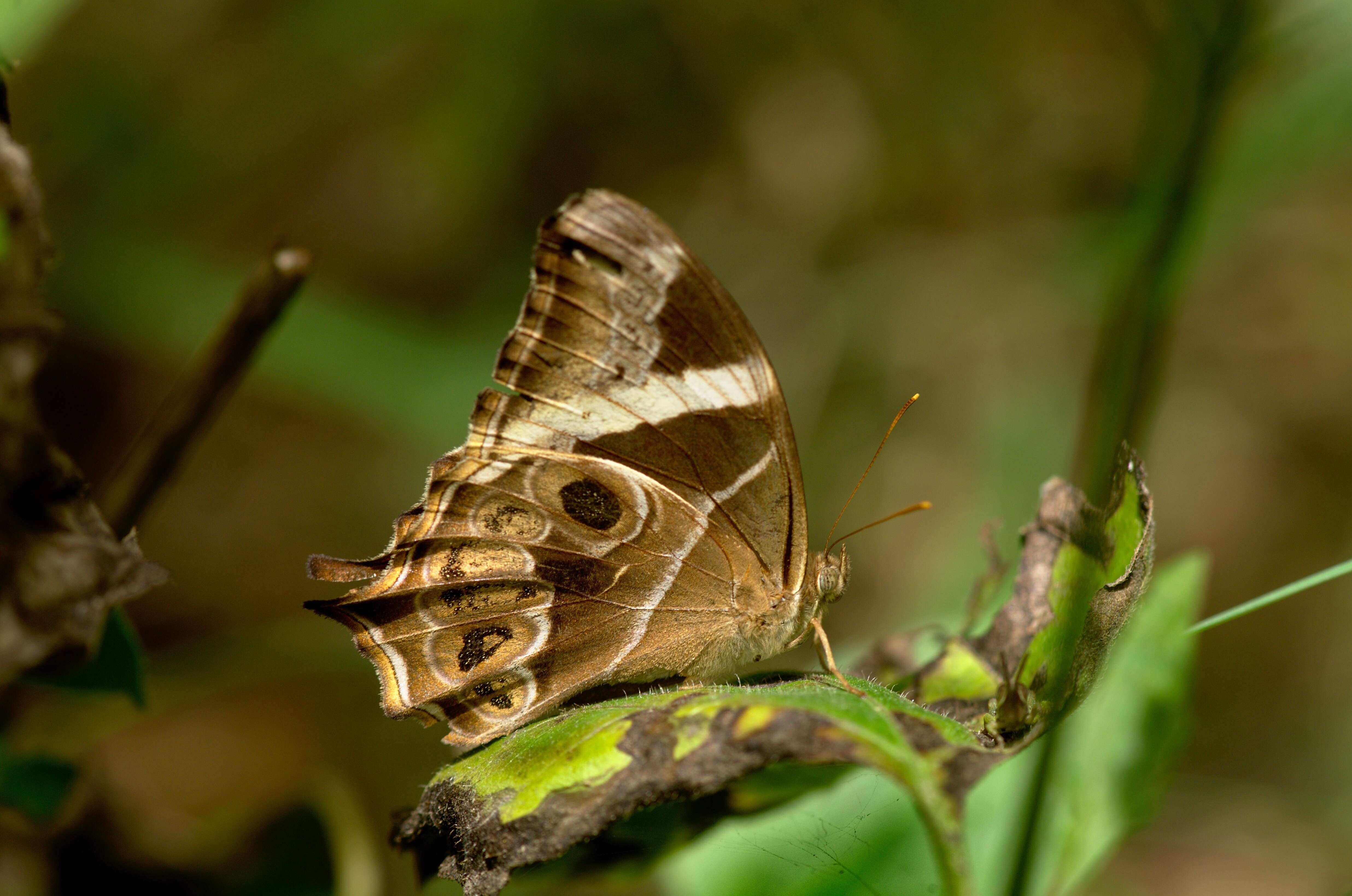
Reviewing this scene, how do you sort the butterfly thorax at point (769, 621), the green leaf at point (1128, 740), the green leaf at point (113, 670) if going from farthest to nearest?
1. the butterfly thorax at point (769, 621)
2. the green leaf at point (1128, 740)
3. the green leaf at point (113, 670)

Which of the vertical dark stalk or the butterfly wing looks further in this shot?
the butterfly wing

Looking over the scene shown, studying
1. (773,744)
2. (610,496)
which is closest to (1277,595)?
(773,744)

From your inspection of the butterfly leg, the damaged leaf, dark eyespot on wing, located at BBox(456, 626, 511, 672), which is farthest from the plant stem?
dark eyespot on wing, located at BBox(456, 626, 511, 672)

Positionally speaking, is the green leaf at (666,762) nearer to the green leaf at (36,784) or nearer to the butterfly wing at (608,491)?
the butterfly wing at (608,491)

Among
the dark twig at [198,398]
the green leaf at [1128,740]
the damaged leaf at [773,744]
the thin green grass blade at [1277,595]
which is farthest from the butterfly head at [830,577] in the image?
the dark twig at [198,398]

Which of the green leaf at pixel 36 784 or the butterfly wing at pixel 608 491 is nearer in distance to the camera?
the green leaf at pixel 36 784

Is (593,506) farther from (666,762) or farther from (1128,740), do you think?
(1128,740)

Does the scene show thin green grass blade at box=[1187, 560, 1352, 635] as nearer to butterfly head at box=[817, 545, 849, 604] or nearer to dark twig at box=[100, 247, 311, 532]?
butterfly head at box=[817, 545, 849, 604]
